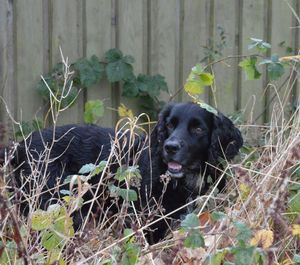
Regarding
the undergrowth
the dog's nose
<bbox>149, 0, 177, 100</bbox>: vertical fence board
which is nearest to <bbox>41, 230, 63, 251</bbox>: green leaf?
the undergrowth

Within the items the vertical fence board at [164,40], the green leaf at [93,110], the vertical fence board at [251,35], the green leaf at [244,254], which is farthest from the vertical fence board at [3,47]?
the green leaf at [244,254]

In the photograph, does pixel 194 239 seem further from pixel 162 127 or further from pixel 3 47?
pixel 3 47

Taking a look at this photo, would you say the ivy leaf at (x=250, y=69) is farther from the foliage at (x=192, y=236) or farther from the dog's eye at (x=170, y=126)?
the foliage at (x=192, y=236)

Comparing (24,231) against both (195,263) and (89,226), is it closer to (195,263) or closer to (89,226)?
(89,226)

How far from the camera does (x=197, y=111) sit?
5.73 metres

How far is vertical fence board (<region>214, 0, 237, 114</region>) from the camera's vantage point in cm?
762

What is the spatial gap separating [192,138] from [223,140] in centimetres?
24

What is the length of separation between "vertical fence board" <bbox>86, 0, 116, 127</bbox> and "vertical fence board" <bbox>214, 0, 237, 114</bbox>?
96 cm

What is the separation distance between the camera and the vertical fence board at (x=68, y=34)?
7.01m

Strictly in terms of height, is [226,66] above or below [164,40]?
below

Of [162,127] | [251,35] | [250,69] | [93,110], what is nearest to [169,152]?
[162,127]

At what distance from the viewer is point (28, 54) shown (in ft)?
22.7

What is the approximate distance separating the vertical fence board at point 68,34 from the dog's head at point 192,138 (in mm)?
1364

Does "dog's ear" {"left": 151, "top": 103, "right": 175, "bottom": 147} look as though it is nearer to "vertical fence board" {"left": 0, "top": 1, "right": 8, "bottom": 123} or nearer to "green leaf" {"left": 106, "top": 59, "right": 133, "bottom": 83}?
"green leaf" {"left": 106, "top": 59, "right": 133, "bottom": 83}
